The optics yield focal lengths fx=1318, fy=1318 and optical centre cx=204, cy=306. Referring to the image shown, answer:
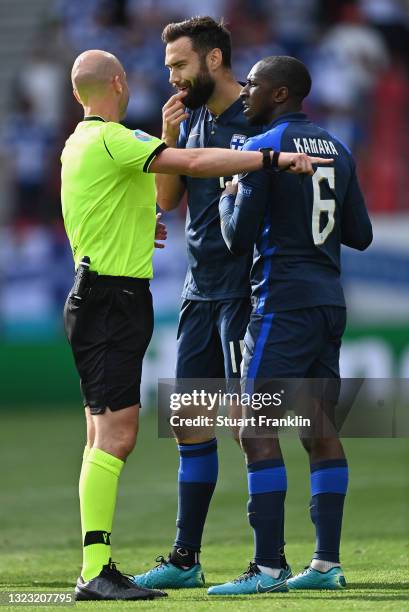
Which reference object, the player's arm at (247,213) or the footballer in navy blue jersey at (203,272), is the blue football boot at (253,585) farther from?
the player's arm at (247,213)

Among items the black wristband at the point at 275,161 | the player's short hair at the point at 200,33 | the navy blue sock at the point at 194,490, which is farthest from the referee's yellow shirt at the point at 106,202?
the navy blue sock at the point at 194,490

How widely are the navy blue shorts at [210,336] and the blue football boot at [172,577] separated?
0.88 meters

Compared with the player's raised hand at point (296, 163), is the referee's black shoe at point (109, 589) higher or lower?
lower

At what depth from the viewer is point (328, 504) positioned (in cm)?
562

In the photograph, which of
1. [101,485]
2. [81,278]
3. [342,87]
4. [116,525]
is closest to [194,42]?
[81,278]

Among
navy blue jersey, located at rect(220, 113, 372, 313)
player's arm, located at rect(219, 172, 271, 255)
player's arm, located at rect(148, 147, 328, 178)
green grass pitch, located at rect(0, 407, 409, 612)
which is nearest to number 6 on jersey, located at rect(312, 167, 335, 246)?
navy blue jersey, located at rect(220, 113, 372, 313)

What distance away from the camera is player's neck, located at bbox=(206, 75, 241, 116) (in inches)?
243

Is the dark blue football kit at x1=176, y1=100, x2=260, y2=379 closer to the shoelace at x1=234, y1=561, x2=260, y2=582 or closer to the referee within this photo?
the referee

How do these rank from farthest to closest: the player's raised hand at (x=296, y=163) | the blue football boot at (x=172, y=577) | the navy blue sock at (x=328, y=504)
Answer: the blue football boot at (x=172, y=577), the navy blue sock at (x=328, y=504), the player's raised hand at (x=296, y=163)

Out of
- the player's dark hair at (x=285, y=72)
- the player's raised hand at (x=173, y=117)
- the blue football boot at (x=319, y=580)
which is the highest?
the player's dark hair at (x=285, y=72)

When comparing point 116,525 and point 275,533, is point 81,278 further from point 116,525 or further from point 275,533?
point 116,525

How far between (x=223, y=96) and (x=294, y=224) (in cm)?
96

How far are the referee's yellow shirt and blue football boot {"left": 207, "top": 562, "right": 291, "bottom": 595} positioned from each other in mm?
1345

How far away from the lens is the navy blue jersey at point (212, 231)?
6.09 m
